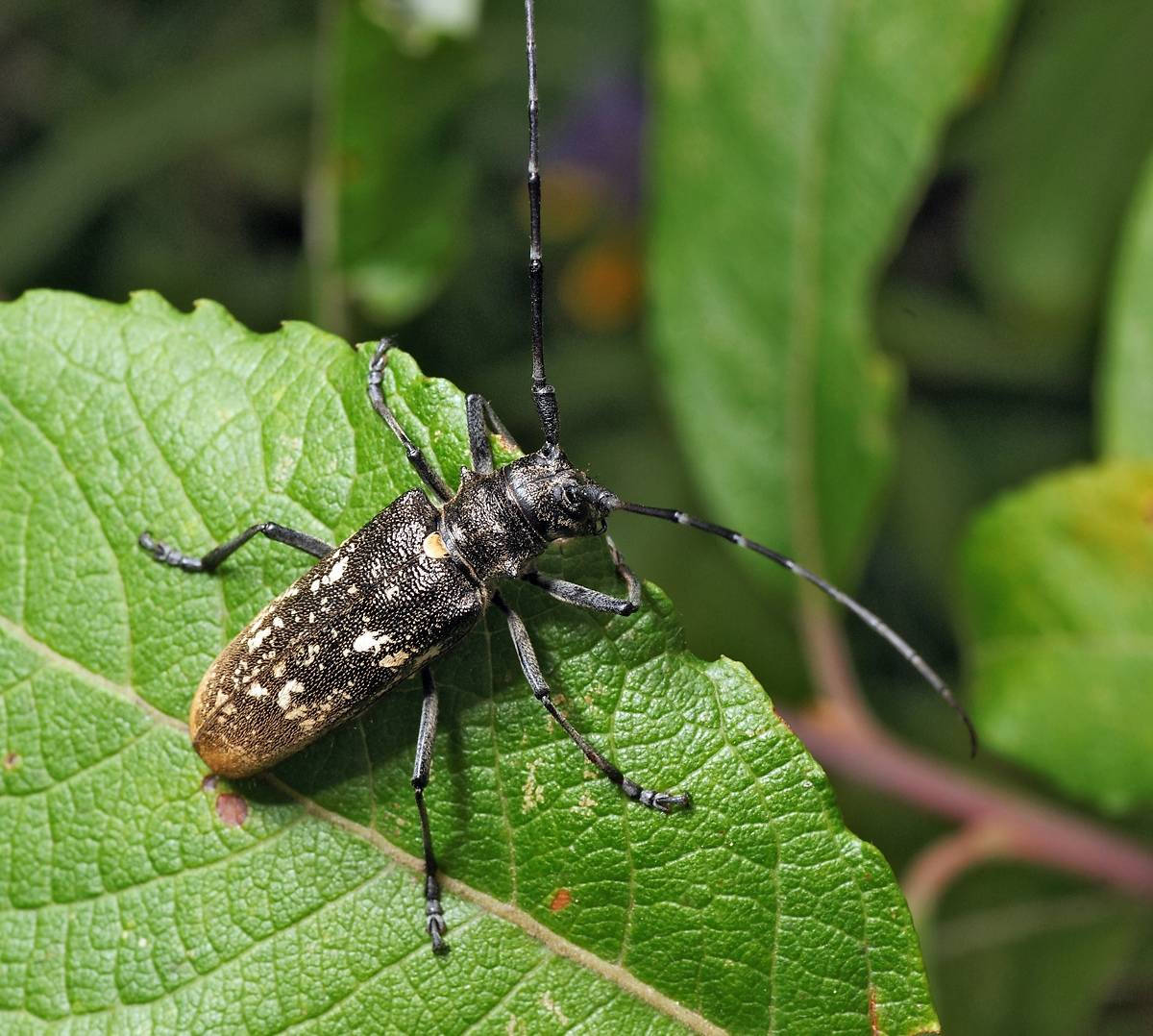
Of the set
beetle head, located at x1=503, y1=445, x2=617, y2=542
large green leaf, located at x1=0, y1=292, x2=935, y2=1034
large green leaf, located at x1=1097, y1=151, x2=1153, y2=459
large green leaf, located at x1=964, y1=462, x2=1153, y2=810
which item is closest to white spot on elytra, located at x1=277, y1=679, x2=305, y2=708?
large green leaf, located at x1=0, y1=292, x2=935, y2=1034

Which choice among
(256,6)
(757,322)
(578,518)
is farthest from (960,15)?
(256,6)

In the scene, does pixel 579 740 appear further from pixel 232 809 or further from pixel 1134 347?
pixel 1134 347

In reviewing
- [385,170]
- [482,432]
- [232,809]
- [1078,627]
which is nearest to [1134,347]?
[1078,627]

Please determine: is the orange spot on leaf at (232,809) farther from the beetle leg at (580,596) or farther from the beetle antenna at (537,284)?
the beetle antenna at (537,284)

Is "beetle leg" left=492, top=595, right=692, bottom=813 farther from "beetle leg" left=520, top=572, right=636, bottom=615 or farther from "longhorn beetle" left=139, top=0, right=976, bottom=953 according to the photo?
"beetle leg" left=520, top=572, right=636, bottom=615

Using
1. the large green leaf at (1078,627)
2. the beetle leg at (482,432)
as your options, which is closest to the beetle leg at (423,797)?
the beetle leg at (482,432)

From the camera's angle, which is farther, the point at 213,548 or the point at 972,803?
the point at 972,803
